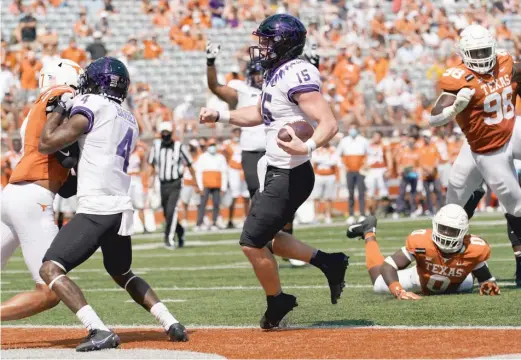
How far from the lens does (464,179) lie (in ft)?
29.2

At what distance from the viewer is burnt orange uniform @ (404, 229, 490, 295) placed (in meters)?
8.17

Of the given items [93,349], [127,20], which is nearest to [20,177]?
[93,349]

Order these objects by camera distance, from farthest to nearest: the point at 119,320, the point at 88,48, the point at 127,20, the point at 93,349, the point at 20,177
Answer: the point at 127,20 < the point at 88,48 < the point at 119,320 < the point at 20,177 < the point at 93,349

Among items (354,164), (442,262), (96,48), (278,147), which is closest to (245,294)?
(442,262)

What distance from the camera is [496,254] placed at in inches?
473

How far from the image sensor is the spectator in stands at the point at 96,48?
22.2 metres

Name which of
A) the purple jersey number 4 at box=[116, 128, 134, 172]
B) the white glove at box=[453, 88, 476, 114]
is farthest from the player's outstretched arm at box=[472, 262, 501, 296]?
the purple jersey number 4 at box=[116, 128, 134, 172]

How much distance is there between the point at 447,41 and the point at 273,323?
21.0 meters

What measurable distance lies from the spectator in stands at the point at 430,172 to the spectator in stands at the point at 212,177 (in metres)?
3.92

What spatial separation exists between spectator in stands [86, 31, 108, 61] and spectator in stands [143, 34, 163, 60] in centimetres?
125

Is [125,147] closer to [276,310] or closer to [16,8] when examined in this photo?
[276,310]

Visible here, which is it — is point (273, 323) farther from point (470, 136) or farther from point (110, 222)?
point (470, 136)

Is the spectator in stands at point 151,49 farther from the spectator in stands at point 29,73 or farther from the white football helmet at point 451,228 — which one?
the white football helmet at point 451,228

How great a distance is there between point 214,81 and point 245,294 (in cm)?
187
